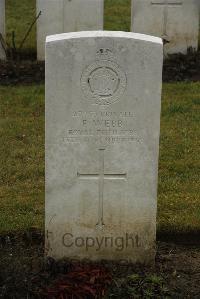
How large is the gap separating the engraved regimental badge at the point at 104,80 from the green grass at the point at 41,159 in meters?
1.28

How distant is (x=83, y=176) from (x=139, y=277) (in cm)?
73

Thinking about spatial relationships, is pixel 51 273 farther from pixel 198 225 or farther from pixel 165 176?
pixel 165 176

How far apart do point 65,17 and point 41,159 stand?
3865mm

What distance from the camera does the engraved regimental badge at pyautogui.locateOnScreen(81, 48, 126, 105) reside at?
16.0ft

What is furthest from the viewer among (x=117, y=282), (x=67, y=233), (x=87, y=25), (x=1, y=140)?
(x=87, y=25)

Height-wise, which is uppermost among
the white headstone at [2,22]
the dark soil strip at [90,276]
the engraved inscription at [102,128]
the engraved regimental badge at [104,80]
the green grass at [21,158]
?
the white headstone at [2,22]

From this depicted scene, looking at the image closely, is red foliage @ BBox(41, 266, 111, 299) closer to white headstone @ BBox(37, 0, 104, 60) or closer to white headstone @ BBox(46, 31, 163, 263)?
white headstone @ BBox(46, 31, 163, 263)

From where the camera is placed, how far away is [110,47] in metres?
4.85

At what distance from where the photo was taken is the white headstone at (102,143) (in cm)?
486

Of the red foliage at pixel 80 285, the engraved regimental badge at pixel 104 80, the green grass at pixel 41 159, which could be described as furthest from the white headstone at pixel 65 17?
the red foliage at pixel 80 285

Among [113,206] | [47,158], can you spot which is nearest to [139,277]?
[113,206]

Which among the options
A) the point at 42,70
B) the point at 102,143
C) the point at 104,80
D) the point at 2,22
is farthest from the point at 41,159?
the point at 2,22

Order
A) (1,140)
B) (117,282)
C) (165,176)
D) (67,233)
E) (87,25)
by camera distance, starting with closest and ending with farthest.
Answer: (117,282)
(67,233)
(165,176)
(1,140)
(87,25)

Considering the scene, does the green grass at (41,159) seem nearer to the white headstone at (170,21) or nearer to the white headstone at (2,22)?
the white headstone at (2,22)
